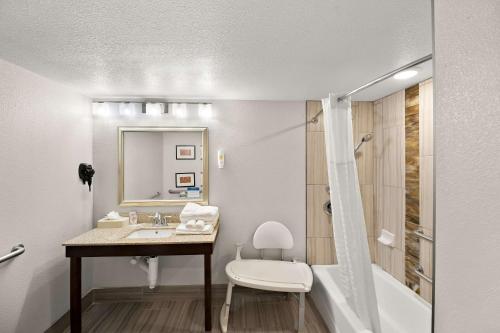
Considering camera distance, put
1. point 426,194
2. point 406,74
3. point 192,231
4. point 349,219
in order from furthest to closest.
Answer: point 192,231 < point 426,194 < point 406,74 < point 349,219

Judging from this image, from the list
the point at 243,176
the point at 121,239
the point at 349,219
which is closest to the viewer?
the point at 349,219

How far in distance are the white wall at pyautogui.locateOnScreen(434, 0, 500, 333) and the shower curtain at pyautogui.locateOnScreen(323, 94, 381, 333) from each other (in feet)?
2.88

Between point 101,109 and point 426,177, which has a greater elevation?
point 101,109

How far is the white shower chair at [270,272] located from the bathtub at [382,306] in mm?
232

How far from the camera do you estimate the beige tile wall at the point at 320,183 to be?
2791 millimetres

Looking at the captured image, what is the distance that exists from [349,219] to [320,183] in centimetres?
117

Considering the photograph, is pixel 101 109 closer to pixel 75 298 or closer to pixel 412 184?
pixel 75 298

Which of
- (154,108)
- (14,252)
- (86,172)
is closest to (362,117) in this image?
(154,108)

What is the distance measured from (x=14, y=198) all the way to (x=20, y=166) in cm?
23

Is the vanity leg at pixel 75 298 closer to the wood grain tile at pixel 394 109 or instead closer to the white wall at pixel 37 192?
the white wall at pixel 37 192

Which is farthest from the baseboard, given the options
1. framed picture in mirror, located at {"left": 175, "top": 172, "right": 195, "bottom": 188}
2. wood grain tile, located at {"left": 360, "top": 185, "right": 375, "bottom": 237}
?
wood grain tile, located at {"left": 360, "top": 185, "right": 375, "bottom": 237}

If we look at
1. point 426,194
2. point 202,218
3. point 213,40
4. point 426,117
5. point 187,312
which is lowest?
point 187,312

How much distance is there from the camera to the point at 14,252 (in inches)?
65.4

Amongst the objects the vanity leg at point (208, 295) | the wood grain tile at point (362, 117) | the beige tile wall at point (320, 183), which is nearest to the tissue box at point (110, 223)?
the vanity leg at point (208, 295)
